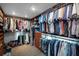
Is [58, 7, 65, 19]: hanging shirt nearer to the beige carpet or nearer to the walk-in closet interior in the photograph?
the walk-in closet interior

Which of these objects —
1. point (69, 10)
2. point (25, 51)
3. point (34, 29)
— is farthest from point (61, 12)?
point (25, 51)

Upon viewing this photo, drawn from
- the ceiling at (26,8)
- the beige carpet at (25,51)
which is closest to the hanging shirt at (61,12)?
the ceiling at (26,8)

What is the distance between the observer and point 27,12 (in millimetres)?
1988

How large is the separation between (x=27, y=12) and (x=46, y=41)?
1.55 feet

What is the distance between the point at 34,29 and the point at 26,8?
1.00 feet

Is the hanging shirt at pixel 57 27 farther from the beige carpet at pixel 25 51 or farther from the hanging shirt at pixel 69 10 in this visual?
the beige carpet at pixel 25 51

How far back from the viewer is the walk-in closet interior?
6.40 ft

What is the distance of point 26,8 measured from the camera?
1987 millimetres

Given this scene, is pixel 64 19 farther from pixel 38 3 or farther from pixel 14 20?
pixel 14 20

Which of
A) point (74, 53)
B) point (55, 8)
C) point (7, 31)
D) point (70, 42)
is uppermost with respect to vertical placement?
point (55, 8)

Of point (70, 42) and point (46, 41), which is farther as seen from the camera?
point (46, 41)

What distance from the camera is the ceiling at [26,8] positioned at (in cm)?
198

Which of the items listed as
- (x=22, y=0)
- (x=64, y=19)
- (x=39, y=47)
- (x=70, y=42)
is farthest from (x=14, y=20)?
(x=70, y=42)

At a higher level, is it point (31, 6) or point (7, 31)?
point (31, 6)
